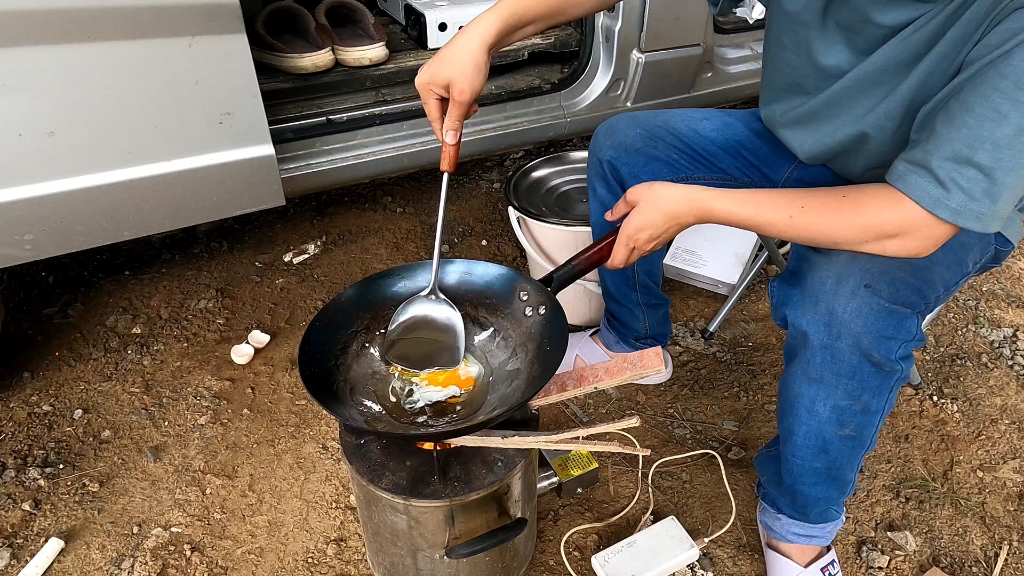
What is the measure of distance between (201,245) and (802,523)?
2.32m

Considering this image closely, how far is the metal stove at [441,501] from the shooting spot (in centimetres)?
134

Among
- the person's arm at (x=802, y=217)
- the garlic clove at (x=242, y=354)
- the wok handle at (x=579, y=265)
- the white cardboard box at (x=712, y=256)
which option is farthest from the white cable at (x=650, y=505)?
the garlic clove at (x=242, y=354)

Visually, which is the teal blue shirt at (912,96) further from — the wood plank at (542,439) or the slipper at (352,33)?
the slipper at (352,33)

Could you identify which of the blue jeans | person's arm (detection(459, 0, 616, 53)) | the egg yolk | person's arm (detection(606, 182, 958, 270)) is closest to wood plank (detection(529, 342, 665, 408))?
the egg yolk

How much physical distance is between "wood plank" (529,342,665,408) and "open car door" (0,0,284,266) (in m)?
1.12

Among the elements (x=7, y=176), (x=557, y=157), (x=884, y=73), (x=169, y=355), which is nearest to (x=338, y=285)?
(x=169, y=355)

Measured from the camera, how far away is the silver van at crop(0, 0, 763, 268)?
1.57 metres

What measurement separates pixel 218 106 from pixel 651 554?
1603mm

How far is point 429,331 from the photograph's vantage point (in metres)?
1.51

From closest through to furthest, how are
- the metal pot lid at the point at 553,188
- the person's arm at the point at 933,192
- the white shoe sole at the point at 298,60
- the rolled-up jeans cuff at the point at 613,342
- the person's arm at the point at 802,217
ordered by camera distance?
the person's arm at the point at 933,192, the person's arm at the point at 802,217, the rolled-up jeans cuff at the point at 613,342, the metal pot lid at the point at 553,188, the white shoe sole at the point at 298,60

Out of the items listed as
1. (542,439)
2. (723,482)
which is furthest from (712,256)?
(542,439)

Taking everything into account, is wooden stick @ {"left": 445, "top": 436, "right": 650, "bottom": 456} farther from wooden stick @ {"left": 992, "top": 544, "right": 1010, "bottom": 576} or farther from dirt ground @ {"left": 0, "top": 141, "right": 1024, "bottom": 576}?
wooden stick @ {"left": 992, "top": 544, "right": 1010, "bottom": 576}

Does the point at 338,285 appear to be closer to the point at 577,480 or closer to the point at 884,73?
the point at 577,480

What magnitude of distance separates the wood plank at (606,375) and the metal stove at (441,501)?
4.8 inches
